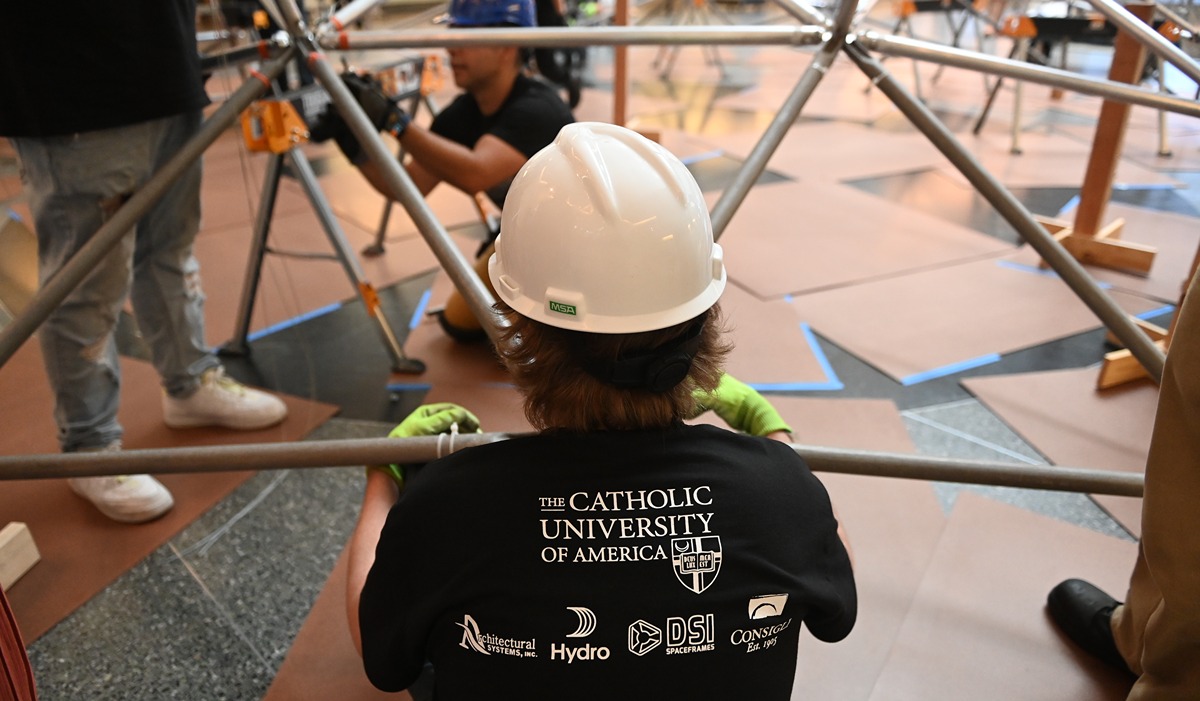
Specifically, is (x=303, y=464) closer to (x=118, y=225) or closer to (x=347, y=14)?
(x=118, y=225)

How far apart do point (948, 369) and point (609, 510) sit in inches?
103

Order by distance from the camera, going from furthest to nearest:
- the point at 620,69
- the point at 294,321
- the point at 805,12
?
the point at 620,69 → the point at 294,321 → the point at 805,12

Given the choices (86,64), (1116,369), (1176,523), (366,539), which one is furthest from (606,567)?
(1116,369)

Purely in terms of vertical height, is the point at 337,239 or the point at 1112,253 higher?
the point at 337,239

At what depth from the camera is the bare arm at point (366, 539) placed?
147 cm

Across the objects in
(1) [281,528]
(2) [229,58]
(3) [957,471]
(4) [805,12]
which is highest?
(4) [805,12]

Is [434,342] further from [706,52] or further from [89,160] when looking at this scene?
[706,52]

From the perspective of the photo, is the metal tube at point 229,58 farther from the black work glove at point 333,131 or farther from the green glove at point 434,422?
the green glove at point 434,422

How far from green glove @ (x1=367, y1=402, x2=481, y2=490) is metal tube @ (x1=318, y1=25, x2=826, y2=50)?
1111 millimetres

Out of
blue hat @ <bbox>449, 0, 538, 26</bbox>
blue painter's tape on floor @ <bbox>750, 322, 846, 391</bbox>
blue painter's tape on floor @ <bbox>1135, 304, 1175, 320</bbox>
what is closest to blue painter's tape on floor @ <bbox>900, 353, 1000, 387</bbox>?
blue painter's tape on floor @ <bbox>750, 322, 846, 391</bbox>

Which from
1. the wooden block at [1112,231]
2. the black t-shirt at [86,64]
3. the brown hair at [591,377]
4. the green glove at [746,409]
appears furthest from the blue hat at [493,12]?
the wooden block at [1112,231]

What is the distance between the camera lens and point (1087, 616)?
194 centimetres

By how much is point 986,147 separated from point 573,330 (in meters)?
6.26

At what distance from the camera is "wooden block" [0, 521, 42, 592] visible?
215 cm
